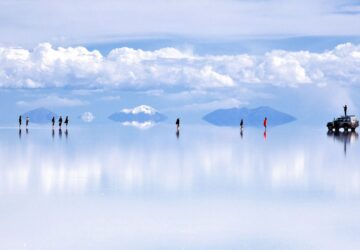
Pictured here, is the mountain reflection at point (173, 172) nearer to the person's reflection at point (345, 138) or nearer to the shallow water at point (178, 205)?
the shallow water at point (178, 205)

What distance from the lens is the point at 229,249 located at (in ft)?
66.5

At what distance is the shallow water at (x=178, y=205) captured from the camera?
21500 millimetres

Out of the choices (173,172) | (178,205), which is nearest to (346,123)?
(173,172)

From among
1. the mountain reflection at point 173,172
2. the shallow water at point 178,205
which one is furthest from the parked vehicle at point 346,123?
the shallow water at point 178,205

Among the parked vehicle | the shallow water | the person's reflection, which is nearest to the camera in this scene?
the shallow water

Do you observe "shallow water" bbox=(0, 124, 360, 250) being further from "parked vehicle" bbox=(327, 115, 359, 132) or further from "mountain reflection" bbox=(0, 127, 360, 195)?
"parked vehicle" bbox=(327, 115, 359, 132)

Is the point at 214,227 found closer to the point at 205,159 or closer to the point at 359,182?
the point at 359,182

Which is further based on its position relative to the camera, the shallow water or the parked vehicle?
the parked vehicle

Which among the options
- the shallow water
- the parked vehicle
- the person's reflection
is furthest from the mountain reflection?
the parked vehicle

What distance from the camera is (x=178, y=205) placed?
27891 millimetres

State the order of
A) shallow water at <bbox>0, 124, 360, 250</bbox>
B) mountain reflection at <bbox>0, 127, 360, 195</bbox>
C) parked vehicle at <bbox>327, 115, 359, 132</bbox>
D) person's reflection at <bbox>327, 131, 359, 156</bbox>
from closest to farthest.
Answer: shallow water at <bbox>0, 124, 360, 250</bbox> < mountain reflection at <bbox>0, 127, 360, 195</bbox> < person's reflection at <bbox>327, 131, 359, 156</bbox> < parked vehicle at <bbox>327, 115, 359, 132</bbox>

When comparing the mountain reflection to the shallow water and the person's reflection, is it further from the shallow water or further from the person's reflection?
the person's reflection

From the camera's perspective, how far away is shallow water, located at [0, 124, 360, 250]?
21.5 metres

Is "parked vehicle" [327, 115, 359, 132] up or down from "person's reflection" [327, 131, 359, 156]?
up
